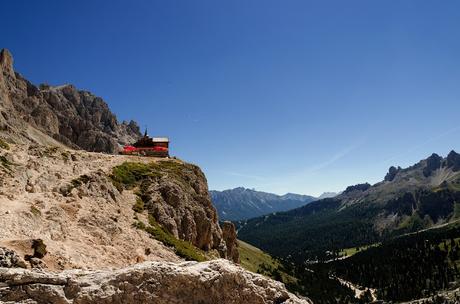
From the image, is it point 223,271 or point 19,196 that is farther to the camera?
point 19,196

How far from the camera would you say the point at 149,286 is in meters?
15.1

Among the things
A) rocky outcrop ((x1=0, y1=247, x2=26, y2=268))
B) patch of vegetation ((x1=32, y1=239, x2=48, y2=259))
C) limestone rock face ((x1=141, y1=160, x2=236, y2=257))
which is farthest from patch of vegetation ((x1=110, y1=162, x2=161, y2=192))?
rocky outcrop ((x1=0, y1=247, x2=26, y2=268))

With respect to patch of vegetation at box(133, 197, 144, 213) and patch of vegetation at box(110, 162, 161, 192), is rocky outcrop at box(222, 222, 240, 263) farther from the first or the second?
patch of vegetation at box(133, 197, 144, 213)

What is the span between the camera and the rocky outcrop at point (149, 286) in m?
13.7

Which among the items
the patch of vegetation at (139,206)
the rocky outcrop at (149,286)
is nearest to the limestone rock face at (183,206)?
the patch of vegetation at (139,206)

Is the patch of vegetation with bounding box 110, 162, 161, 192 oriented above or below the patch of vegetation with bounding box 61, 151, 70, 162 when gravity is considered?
below

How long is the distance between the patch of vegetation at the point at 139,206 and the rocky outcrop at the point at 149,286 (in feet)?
133

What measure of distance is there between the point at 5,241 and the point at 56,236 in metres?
6.65

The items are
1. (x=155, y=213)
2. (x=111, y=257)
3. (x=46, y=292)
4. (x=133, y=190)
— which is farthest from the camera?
(x=133, y=190)

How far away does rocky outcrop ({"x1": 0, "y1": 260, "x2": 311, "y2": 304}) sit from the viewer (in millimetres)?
13664

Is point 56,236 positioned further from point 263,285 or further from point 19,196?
point 263,285

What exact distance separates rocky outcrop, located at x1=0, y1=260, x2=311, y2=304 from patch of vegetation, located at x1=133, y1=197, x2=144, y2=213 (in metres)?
40.4

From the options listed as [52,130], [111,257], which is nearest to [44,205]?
[111,257]

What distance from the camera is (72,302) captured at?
1390 cm
